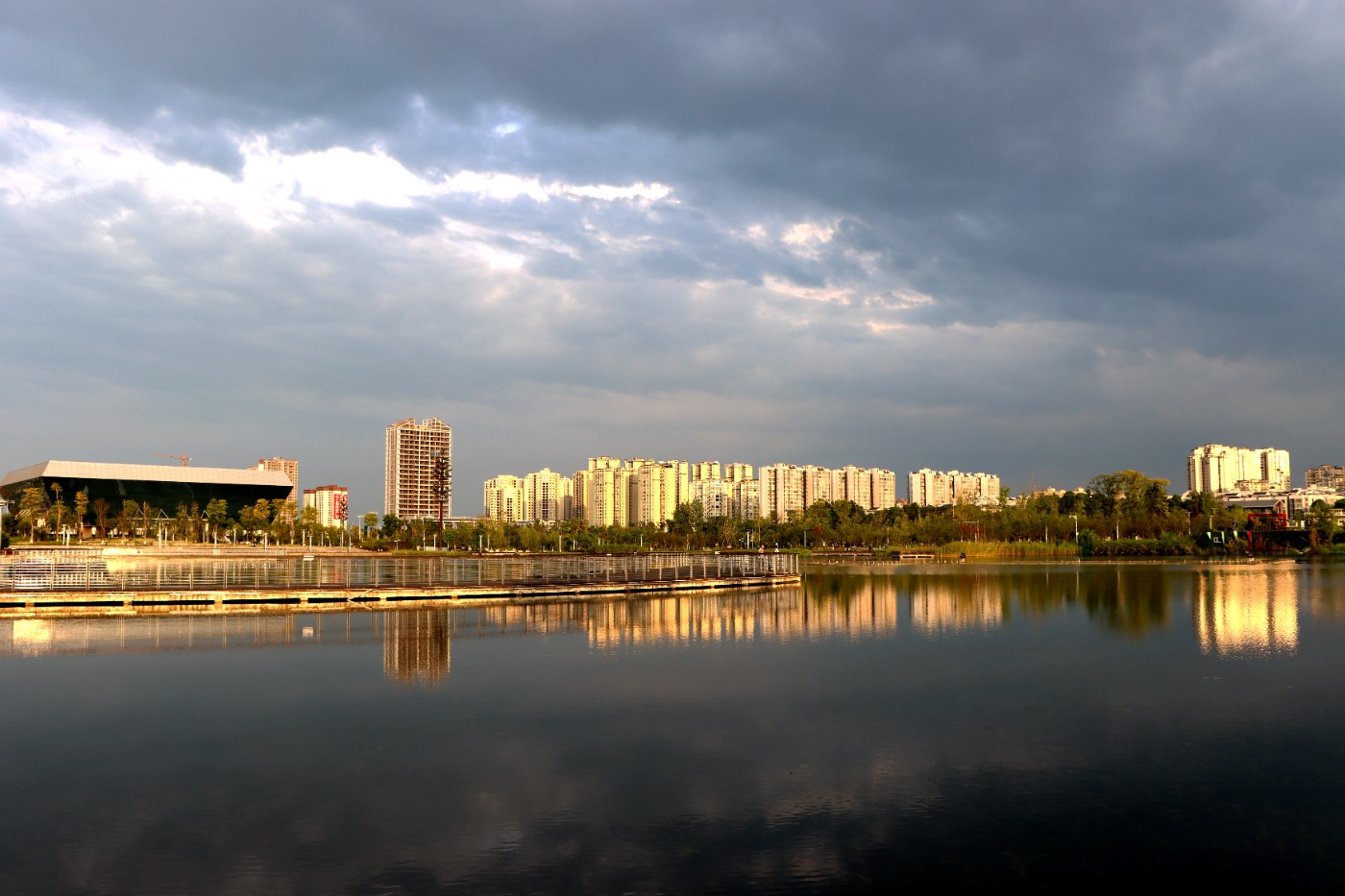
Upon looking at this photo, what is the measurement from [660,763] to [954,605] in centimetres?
3011

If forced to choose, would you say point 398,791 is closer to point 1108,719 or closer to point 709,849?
point 709,849

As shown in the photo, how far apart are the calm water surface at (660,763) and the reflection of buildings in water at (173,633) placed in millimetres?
287

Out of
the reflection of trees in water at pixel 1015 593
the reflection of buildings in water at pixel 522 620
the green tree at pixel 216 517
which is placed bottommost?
the reflection of trees in water at pixel 1015 593

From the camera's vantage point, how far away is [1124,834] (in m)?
10.9

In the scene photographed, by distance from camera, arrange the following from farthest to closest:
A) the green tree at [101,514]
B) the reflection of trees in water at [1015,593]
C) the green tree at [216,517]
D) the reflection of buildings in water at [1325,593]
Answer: the green tree at [216,517]
the green tree at [101,514]
the reflection of trees in water at [1015,593]
the reflection of buildings in water at [1325,593]

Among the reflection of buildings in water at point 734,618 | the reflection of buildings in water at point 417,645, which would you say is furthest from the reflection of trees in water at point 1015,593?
the reflection of buildings in water at point 417,645

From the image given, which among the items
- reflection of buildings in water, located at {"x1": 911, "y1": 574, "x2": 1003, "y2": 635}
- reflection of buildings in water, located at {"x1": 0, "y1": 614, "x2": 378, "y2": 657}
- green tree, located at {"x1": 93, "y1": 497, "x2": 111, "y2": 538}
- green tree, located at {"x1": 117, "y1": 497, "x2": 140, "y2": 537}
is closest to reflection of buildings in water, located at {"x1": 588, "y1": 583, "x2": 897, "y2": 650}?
reflection of buildings in water, located at {"x1": 911, "y1": 574, "x2": 1003, "y2": 635}

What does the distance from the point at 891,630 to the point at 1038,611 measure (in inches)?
407

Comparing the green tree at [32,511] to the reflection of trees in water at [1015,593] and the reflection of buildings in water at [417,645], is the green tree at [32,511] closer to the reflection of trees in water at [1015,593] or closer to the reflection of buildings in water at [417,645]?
the reflection of trees in water at [1015,593]

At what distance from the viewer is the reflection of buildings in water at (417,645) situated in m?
21.7

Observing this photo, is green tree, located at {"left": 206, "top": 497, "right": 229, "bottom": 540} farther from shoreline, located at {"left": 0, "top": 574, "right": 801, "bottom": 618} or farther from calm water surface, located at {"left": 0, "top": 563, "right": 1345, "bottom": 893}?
calm water surface, located at {"left": 0, "top": 563, "right": 1345, "bottom": 893}

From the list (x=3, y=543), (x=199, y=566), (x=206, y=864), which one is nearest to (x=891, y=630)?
(x=206, y=864)

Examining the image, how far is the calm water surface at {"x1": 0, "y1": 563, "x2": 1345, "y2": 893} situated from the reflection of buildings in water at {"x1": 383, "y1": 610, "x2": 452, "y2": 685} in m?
0.23

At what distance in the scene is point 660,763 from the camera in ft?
45.6
